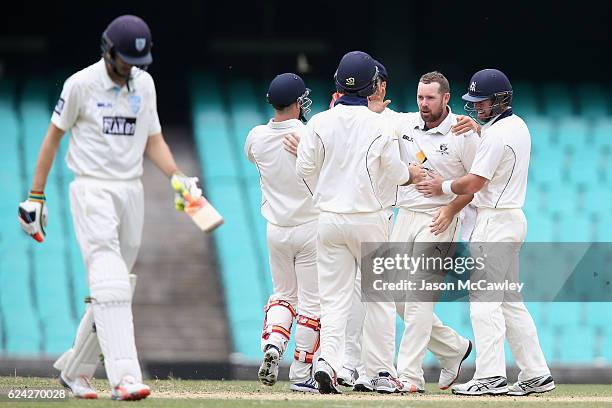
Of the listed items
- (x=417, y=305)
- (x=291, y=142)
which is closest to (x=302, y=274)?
(x=417, y=305)

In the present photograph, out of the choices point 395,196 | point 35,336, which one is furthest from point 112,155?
point 35,336

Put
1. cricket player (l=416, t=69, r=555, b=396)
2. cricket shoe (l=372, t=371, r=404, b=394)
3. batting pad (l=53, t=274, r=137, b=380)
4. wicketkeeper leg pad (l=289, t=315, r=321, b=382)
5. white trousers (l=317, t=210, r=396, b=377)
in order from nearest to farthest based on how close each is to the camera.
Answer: batting pad (l=53, t=274, r=137, b=380), white trousers (l=317, t=210, r=396, b=377), cricket shoe (l=372, t=371, r=404, b=394), cricket player (l=416, t=69, r=555, b=396), wicketkeeper leg pad (l=289, t=315, r=321, b=382)

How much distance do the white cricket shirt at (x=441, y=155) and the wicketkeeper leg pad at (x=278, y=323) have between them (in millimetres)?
1102

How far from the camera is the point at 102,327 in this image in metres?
6.65

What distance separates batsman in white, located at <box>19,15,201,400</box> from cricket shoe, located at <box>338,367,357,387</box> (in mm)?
2133

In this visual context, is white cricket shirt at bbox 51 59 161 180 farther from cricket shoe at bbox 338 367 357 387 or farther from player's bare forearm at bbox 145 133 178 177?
cricket shoe at bbox 338 367 357 387

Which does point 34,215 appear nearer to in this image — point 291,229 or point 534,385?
point 291,229

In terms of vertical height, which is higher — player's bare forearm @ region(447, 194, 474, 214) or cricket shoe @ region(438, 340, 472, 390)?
player's bare forearm @ region(447, 194, 474, 214)

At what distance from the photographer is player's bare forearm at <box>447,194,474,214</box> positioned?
8375 millimetres

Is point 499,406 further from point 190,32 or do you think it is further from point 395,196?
point 190,32

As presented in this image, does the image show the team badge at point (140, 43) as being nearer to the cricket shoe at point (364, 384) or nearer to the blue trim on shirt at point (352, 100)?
the blue trim on shirt at point (352, 100)

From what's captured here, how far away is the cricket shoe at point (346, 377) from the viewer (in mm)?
8531

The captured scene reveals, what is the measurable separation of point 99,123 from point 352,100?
1.88 metres

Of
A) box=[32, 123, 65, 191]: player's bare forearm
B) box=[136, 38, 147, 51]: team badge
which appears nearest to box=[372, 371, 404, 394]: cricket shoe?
box=[32, 123, 65, 191]: player's bare forearm
